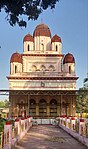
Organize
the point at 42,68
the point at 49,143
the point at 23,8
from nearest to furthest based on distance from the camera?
the point at 23,8, the point at 49,143, the point at 42,68

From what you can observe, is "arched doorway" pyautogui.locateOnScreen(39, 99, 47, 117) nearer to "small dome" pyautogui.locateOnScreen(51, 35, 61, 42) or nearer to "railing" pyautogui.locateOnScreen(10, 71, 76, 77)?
"railing" pyautogui.locateOnScreen(10, 71, 76, 77)

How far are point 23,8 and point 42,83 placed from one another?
24697 mm

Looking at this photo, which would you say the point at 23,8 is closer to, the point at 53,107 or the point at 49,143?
the point at 49,143

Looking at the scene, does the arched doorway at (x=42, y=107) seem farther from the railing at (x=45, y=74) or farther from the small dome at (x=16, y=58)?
the small dome at (x=16, y=58)

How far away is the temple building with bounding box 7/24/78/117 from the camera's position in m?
31.0

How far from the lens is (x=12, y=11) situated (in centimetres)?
659

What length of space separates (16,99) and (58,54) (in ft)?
24.6

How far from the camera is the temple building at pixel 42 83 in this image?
30969mm

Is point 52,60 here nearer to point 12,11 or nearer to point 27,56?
point 27,56

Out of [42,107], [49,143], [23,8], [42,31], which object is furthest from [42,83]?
[23,8]

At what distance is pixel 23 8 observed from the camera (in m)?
6.62

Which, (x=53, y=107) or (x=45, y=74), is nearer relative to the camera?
(x=53, y=107)

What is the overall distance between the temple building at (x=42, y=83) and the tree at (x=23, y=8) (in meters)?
22.4

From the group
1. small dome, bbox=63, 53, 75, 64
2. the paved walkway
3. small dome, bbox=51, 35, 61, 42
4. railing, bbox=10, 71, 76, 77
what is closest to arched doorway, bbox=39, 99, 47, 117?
railing, bbox=10, 71, 76, 77
